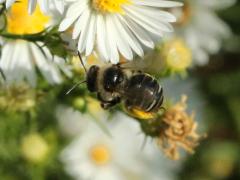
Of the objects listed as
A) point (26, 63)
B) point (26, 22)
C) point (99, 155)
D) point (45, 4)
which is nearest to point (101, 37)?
point (45, 4)

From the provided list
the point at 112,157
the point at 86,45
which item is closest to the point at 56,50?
the point at 86,45

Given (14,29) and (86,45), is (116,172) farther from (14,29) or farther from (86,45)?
(86,45)

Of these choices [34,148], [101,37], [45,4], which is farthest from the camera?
[34,148]

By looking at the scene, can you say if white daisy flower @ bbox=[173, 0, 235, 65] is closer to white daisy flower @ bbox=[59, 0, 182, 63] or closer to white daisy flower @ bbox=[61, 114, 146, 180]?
white daisy flower @ bbox=[61, 114, 146, 180]

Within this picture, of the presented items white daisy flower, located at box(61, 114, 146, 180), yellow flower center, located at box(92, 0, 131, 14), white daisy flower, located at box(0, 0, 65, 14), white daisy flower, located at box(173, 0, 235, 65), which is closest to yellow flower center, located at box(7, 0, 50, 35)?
yellow flower center, located at box(92, 0, 131, 14)

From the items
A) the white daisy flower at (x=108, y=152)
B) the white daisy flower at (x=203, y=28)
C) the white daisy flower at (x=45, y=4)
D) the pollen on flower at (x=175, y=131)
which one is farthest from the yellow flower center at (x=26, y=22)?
the white daisy flower at (x=203, y=28)

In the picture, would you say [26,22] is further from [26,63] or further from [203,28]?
[203,28]
